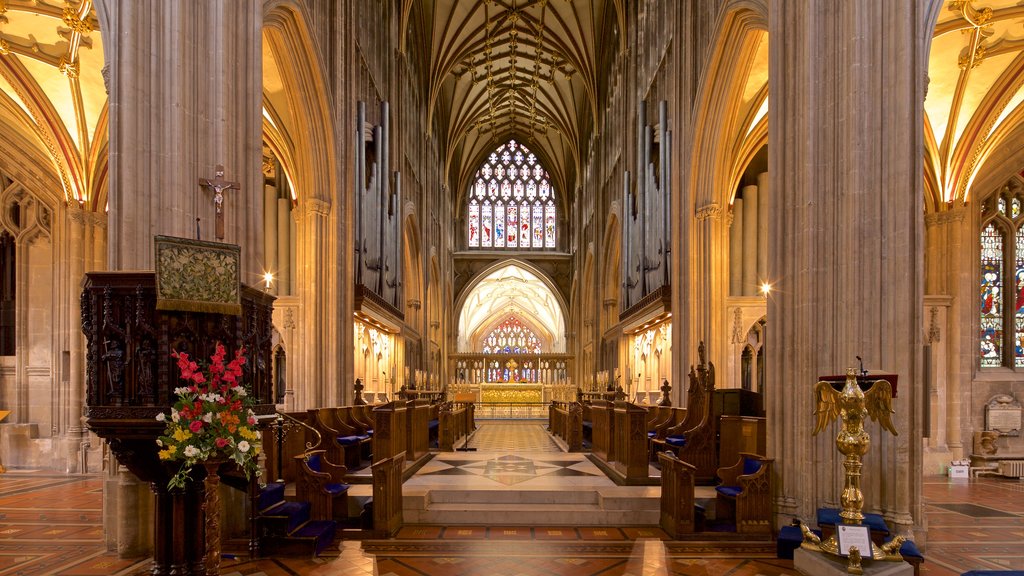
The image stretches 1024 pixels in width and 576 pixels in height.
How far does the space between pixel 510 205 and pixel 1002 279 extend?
25.6 m

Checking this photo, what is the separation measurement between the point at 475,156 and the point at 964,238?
26.7 m

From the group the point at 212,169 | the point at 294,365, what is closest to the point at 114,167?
the point at 212,169

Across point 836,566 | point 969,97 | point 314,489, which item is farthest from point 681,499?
point 969,97

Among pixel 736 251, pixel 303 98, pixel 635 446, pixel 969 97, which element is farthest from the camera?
pixel 736 251

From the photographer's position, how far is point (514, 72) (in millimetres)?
31719

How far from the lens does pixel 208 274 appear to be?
5117 millimetres

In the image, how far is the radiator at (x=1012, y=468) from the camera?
13.1 meters

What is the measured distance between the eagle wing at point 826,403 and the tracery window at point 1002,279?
11.5m

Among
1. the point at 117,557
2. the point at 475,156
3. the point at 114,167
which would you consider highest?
the point at 475,156

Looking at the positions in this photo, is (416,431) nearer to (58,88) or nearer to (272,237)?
(272,237)

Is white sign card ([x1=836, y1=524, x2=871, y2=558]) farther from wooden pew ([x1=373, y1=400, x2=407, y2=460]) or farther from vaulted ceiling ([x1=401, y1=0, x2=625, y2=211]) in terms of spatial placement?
vaulted ceiling ([x1=401, y1=0, x2=625, y2=211])

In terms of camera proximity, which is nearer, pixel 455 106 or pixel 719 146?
pixel 719 146

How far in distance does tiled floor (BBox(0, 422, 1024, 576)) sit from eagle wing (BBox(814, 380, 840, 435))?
1440 mm

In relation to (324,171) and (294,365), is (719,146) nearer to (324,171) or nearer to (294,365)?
(324,171)
